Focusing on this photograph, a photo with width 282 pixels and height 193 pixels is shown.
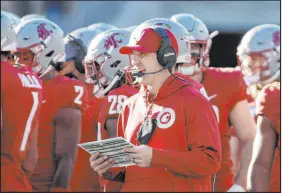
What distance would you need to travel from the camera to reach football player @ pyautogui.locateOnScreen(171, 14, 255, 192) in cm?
795

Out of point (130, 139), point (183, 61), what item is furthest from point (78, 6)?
point (130, 139)

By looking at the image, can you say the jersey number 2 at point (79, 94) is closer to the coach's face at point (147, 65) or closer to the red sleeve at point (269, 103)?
the red sleeve at point (269, 103)

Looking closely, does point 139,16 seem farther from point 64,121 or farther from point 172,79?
point 172,79

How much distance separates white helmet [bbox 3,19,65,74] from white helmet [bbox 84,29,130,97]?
271 mm

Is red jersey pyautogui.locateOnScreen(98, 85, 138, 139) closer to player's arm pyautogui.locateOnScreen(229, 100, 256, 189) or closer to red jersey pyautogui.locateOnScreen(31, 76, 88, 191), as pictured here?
red jersey pyautogui.locateOnScreen(31, 76, 88, 191)

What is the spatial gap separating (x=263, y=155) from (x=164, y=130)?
1.19m

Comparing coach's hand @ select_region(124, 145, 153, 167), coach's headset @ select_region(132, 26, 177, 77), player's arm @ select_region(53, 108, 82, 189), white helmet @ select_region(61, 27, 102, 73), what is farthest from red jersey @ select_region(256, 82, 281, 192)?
white helmet @ select_region(61, 27, 102, 73)

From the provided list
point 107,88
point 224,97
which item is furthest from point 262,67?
point 107,88

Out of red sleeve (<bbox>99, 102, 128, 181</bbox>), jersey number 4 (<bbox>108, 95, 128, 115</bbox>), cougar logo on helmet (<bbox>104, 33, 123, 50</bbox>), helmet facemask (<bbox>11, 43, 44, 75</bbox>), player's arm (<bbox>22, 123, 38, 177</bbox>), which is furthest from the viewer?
cougar logo on helmet (<bbox>104, 33, 123, 50</bbox>)

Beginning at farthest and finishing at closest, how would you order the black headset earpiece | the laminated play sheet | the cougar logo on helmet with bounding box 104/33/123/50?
the cougar logo on helmet with bounding box 104/33/123/50 < the black headset earpiece < the laminated play sheet

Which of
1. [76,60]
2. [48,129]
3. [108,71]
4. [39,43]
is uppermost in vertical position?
[39,43]

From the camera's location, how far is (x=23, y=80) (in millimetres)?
6305

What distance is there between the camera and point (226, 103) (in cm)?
798

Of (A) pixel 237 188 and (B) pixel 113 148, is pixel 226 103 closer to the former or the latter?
(A) pixel 237 188
